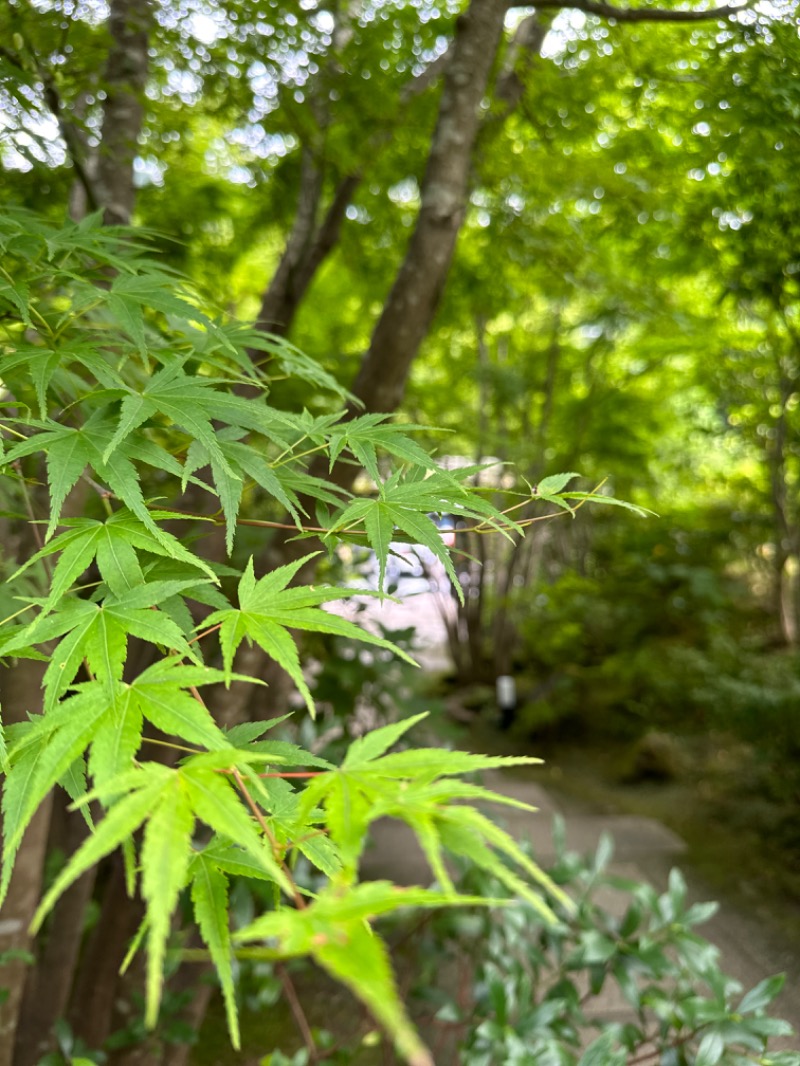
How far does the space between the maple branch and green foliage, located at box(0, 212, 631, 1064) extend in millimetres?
1782

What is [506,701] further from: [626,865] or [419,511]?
[419,511]

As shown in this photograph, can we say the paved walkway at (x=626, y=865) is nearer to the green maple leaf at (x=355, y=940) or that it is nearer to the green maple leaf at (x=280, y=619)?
the green maple leaf at (x=280, y=619)

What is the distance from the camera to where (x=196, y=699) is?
2.45 ft

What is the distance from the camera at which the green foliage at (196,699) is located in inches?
19.9

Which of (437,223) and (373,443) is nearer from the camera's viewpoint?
(373,443)

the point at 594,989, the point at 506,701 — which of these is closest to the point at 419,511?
the point at 594,989

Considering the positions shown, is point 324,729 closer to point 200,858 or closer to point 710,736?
point 200,858

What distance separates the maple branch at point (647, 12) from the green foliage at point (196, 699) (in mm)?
1782

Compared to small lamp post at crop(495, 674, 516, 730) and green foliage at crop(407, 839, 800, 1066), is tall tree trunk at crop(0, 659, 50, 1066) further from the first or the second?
small lamp post at crop(495, 674, 516, 730)

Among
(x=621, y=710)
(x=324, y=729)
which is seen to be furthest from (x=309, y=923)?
(x=621, y=710)

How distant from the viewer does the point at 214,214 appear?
455 centimetres

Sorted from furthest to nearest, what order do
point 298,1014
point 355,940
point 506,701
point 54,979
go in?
point 506,701
point 54,979
point 298,1014
point 355,940

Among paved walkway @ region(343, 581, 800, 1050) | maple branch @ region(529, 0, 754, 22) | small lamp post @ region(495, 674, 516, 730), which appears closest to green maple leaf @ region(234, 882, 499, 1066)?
paved walkway @ region(343, 581, 800, 1050)

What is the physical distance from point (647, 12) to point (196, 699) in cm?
241
